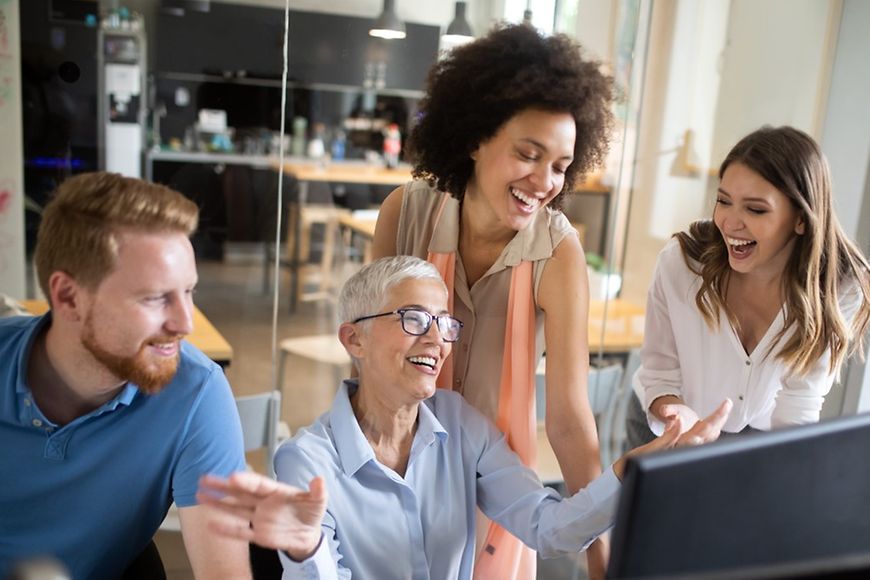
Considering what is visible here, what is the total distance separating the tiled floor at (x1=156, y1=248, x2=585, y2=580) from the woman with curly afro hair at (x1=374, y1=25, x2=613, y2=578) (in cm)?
177

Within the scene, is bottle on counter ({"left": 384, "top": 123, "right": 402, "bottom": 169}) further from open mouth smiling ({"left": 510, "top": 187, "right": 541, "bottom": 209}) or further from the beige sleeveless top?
open mouth smiling ({"left": 510, "top": 187, "right": 541, "bottom": 209})

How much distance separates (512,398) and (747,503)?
1.00m

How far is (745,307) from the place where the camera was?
2.04 m

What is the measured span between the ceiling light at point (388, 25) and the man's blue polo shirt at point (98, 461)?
7.05 feet

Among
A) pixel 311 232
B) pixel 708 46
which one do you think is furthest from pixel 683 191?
pixel 311 232

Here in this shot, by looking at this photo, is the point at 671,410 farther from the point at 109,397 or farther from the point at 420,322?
the point at 109,397

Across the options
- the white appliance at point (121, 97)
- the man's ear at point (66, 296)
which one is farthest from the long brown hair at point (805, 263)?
the white appliance at point (121, 97)

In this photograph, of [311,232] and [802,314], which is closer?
[802,314]

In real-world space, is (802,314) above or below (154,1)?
below

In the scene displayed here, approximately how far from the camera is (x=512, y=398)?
1.76 metres

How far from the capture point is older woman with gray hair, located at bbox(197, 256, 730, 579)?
154 centimetres

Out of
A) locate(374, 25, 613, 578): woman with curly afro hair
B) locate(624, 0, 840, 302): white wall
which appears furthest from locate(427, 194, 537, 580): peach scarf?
locate(624, 0, 840, 302): white wall

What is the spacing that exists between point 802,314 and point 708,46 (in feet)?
8.60

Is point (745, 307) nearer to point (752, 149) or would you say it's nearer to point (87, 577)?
point (752, 149)
